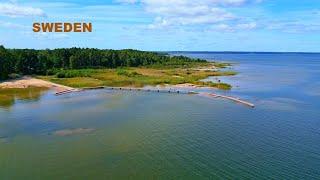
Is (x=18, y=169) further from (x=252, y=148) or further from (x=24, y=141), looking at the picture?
(x=252, y=148)

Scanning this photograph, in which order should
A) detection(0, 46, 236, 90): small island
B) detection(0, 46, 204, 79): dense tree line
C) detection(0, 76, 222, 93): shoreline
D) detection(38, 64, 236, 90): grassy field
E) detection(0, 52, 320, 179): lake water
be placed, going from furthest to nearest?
detection(0, 46, 204, 79): dense tree line < detection(0, 46, 236, 90): small island < detection(38, 64, 236, 90): grassy field < detection(0, 76, 222, 93): shoreline < detection(0, 52, 320, 179): lake water

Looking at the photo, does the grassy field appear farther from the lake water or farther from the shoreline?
the lake water

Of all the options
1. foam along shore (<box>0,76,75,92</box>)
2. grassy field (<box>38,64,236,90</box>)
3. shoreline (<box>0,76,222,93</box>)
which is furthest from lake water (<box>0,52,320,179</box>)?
grassy field (<box>38,64,236,90</box>)

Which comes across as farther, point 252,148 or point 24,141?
point 24,141

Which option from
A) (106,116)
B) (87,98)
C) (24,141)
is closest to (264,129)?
(106,116)

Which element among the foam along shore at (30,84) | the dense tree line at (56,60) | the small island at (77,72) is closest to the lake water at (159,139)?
the foam along shore at (30,84)

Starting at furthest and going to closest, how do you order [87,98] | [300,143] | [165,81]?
[165,81] → [87,98] → [300,143]
